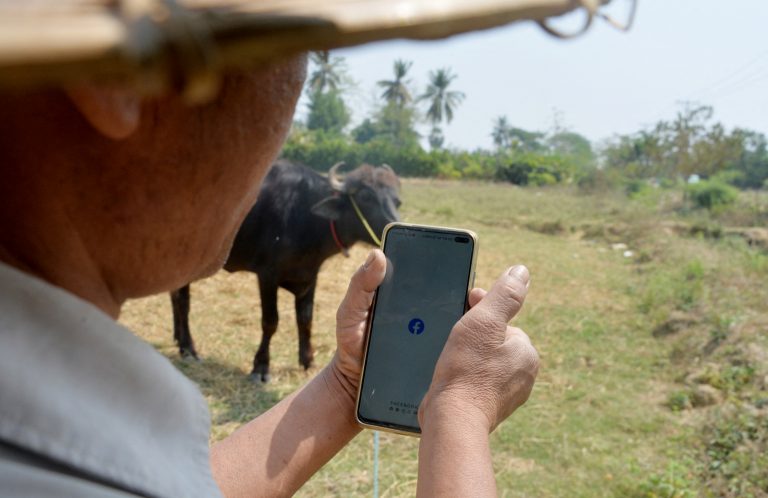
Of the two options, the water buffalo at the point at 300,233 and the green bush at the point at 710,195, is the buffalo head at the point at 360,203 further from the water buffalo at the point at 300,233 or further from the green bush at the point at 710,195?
the green bush at the point at 710,195

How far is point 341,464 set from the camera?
3.70m

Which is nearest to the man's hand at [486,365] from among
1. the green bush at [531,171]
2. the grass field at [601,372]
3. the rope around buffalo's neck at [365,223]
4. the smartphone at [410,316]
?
the smartphone at [410,316]

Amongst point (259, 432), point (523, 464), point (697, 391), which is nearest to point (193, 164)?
point (259, 432)

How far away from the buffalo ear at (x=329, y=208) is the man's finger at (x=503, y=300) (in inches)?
140

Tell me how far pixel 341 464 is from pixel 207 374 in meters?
1.60

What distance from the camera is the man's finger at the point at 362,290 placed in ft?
4.99

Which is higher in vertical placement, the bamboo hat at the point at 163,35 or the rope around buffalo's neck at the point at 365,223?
the bamboo hat at the point at 163,35

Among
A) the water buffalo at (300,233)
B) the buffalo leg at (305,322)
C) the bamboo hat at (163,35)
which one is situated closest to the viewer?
the bamboo hat at (163,35)

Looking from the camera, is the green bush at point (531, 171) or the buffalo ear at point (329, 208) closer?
the buffalo ear at point (329, 208)

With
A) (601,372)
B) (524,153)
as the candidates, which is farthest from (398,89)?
(601,372)

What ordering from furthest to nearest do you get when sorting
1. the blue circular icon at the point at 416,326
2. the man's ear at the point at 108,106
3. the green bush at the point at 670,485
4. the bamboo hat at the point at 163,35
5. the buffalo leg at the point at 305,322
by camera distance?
1. the buffalo leg at the point at 305,322
2. the green bush at the point at 670,485
3. the blue circular icon at the point at 416,326
4. the man's ear at the point at 108,106
5. the bamboo hat at the point at 163,35

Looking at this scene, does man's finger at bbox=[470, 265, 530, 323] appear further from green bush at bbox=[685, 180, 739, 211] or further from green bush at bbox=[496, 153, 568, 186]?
green bush at bbox=[496, 153, 568, 186]

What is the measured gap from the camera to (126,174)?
72 cm

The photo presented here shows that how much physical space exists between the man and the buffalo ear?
12.4ft
